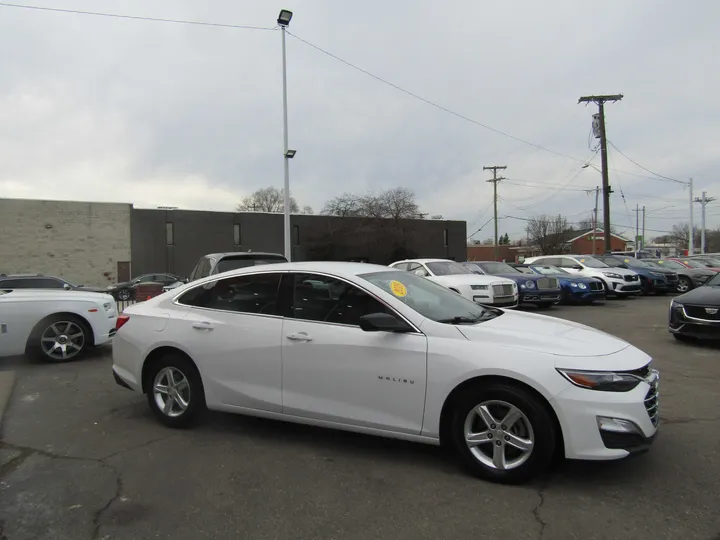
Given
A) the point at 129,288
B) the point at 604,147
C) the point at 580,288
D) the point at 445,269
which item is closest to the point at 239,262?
the point at 445,269

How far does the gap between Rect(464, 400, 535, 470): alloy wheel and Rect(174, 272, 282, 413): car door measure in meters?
1.58

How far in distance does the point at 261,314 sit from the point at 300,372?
658 mm

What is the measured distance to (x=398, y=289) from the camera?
4035 mm

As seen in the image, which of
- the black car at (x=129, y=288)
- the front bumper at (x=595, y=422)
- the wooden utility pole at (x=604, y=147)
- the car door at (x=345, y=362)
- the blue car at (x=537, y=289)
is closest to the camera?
the front bumper at (x=595, y=422)

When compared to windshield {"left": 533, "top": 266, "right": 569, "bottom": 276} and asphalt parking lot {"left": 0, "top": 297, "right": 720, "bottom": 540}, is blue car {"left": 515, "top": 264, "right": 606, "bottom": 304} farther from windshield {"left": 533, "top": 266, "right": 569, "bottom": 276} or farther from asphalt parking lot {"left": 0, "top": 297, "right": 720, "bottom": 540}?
asphalt parking lot {"left": 0, "top": 297, "right": 720, "bottom": 540}

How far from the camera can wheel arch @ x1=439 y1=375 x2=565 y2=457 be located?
318 cm

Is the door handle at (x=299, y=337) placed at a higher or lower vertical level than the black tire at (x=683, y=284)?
higher

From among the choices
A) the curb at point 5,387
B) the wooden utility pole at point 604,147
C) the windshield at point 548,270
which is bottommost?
the curb at point 5,387

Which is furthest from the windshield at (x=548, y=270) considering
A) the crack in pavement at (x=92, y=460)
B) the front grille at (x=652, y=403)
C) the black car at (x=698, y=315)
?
the crack in pavement at (x=92, y=460)

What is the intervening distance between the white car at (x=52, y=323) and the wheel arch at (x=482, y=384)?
6.31 metres

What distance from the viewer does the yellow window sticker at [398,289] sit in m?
3.94

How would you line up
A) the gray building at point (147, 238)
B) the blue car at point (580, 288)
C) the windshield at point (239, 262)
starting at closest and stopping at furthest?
the windshield at point (239, 262)
the blue car at point (580, 288)
the gray building at point (147, 238)

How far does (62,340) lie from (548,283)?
12330 millimetres

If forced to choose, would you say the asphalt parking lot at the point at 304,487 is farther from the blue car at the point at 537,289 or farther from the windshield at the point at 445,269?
the blue car at the point at 537,289
